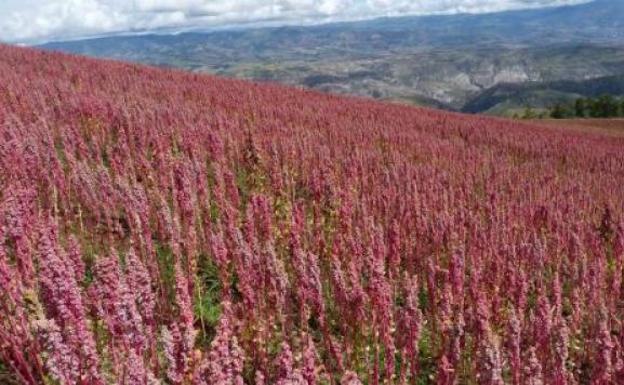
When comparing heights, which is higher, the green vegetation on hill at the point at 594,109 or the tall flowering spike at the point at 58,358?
the tall flowering spike at the point at 58,358

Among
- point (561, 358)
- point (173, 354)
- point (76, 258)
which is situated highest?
point (76, 258)

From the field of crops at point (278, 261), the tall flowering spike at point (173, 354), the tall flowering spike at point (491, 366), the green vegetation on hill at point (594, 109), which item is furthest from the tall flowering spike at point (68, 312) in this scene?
the green vegetation on hill at point (594, 109)

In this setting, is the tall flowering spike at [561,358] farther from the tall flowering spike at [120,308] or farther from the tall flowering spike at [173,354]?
the tall flowering spike at [120,308]

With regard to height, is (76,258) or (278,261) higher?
(76,258)

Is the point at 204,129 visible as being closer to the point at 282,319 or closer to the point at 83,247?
the point at 83,247

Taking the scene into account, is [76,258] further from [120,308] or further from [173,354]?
[173,354]

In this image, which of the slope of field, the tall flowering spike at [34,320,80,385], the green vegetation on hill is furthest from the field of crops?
the green vegetation on hill

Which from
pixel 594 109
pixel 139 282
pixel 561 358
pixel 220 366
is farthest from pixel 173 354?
pixel 594 109

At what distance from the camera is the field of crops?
9.91ft

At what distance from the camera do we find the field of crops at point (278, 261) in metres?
3.02

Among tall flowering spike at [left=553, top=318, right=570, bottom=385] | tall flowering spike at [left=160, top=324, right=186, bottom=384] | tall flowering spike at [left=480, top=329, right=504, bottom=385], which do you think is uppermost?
tall flowering spike at [left=160, top=324, right=186, bottom=384]

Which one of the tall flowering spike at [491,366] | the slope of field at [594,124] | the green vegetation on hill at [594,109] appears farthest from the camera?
the green vegetation on hill at [594,109]

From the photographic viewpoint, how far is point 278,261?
4254 millimetres

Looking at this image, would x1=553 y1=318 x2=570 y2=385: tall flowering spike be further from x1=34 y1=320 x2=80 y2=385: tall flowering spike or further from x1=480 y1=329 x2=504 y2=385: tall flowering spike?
x1=34 y1=320 x2=80 y2=385: tall flowering spike
